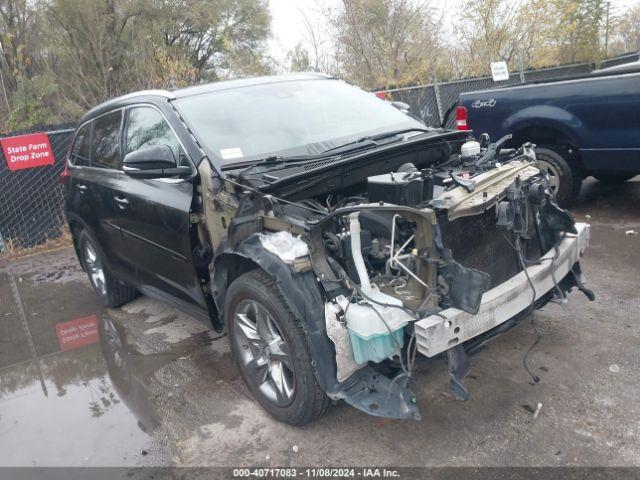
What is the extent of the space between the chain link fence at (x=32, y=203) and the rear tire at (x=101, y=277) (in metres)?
3.07

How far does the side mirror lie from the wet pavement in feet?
4.77

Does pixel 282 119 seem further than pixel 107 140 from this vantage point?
No

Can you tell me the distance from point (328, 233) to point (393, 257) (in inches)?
14.9

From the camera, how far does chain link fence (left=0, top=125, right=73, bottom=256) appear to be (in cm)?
805

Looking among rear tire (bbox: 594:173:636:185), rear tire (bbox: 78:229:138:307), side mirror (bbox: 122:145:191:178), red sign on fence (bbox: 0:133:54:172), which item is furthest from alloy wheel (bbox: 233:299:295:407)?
red sign on fence (bbox: 0:133:54:172)

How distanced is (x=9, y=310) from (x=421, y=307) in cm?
500

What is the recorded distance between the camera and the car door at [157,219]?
3682mm

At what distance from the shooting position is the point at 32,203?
821 centimetres

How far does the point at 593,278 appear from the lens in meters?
4.73

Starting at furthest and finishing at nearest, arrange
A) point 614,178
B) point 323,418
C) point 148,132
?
point 614,178
point 148,132
point 323,418

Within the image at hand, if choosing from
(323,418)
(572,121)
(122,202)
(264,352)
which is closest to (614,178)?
(572,121)

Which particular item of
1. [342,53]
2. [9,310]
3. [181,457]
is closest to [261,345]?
[181,457]

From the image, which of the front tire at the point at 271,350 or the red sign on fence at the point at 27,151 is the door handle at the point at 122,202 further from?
the red sign on fence at the point at 27,151

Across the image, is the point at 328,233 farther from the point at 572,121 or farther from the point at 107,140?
the point at 572,121
